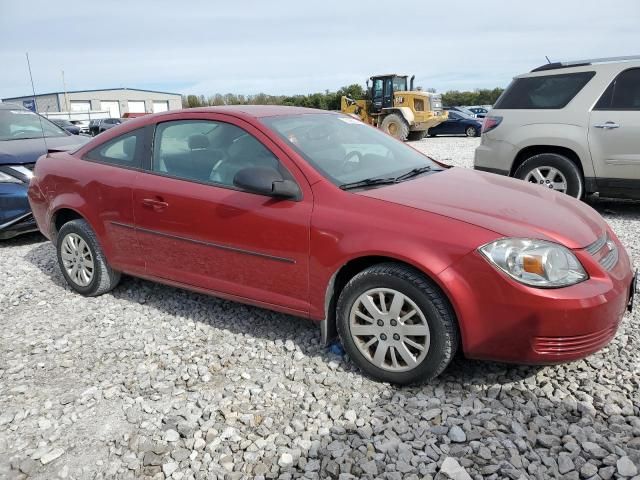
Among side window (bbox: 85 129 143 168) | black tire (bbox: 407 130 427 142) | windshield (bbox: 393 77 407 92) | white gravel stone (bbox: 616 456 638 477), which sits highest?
windshield (bbox: 393 77 407 92)

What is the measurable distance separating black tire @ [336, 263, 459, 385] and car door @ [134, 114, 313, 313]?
379 millimetres

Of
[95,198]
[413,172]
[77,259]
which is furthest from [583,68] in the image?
[77,259]

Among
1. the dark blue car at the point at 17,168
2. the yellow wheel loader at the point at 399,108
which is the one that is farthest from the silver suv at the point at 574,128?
the yellow wheel loader at the point at 399,108

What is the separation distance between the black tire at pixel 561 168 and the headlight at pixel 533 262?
13.7ft

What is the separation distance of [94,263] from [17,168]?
263cm

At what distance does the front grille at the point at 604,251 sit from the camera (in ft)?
9.20

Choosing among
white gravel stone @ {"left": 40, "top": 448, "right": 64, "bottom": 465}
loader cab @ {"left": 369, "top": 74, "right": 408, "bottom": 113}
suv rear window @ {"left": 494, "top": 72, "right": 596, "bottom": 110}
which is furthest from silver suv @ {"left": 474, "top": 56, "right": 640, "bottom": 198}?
loader cab @ {"left": 369, "top": 74, "right": 408, "bottom": 113}

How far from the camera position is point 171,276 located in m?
3.84

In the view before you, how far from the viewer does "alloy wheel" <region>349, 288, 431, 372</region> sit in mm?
2830

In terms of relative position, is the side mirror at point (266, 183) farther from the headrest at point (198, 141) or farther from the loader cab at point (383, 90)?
the loader cab at point (383, 90)

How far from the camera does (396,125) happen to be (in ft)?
72.9

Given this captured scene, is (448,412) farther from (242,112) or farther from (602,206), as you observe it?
(602,206)

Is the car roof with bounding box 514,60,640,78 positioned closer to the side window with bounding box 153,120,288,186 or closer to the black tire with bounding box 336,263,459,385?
the side window with bounding box 153,120,288,186

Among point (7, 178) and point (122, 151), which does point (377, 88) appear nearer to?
point (7, 178)
